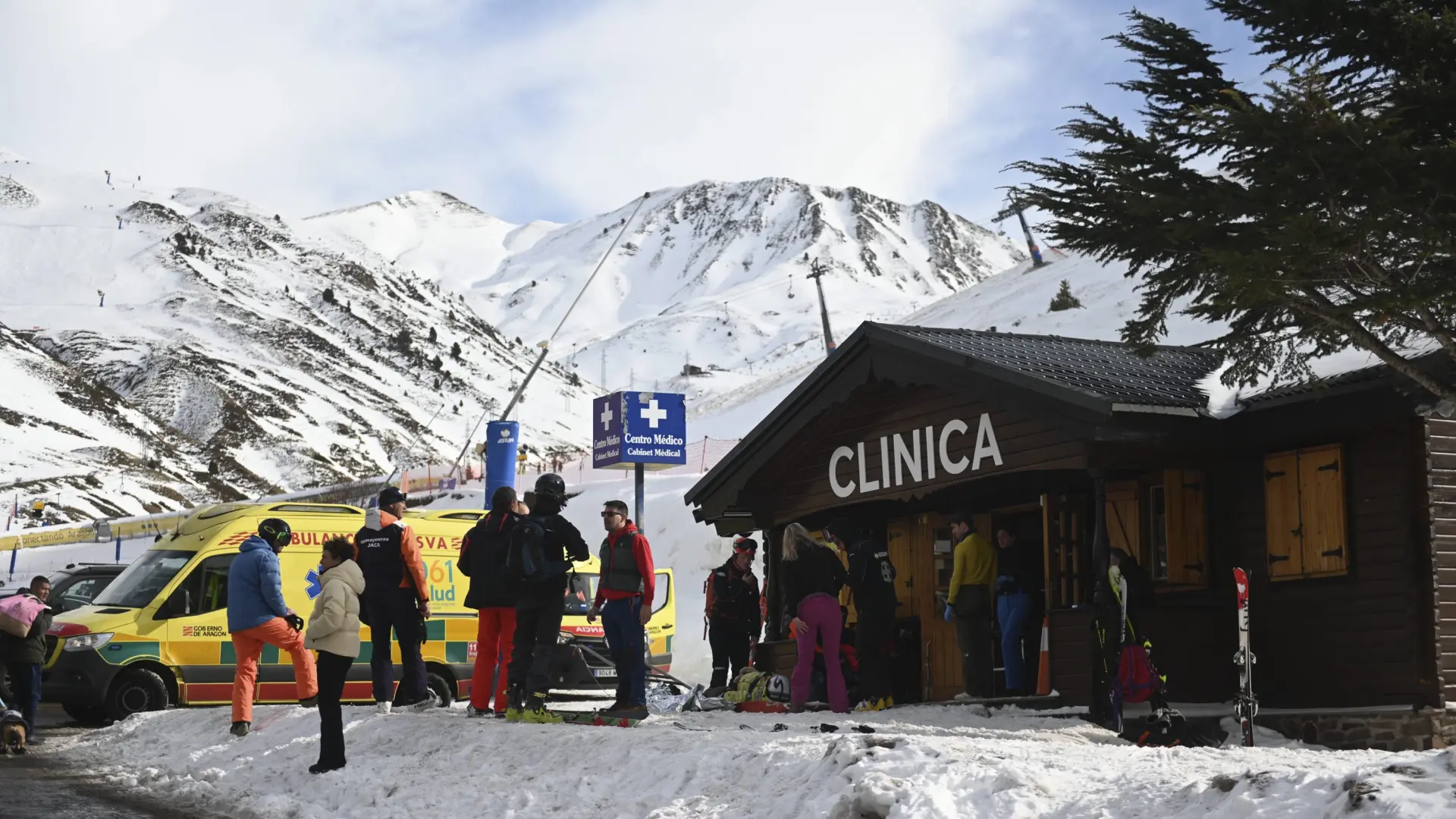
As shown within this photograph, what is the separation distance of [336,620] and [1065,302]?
5638 centimetres

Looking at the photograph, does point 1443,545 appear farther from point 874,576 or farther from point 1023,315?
point 1023,315

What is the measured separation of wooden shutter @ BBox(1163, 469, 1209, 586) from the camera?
13.8 meters

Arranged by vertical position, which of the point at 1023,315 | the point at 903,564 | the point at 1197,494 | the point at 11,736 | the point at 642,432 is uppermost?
the point at 1023,315

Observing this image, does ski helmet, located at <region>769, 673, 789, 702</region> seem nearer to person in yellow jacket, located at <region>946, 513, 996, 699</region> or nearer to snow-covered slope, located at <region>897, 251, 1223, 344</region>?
person in yellow jacket, located at <region>946, 513, 996, 699</region>

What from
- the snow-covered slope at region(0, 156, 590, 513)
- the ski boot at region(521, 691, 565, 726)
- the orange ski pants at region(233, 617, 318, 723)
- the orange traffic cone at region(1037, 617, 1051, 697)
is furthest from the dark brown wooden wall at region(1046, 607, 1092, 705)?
the snow-covered slope at region(0, 156, 590, 513)

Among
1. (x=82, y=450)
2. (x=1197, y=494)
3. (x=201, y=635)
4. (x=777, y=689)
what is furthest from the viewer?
(x=82, y=450)

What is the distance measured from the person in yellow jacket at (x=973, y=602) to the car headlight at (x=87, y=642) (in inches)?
325

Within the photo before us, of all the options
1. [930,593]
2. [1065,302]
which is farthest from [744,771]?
[1065,302]

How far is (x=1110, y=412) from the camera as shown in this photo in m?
12.4

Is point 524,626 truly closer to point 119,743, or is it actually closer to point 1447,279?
point 119,743

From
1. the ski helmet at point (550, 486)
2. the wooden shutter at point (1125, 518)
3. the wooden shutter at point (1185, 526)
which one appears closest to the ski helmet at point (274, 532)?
the ski helmet at point (550, 486)

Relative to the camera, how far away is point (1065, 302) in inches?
2534

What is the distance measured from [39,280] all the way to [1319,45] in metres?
155

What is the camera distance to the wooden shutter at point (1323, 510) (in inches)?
500
